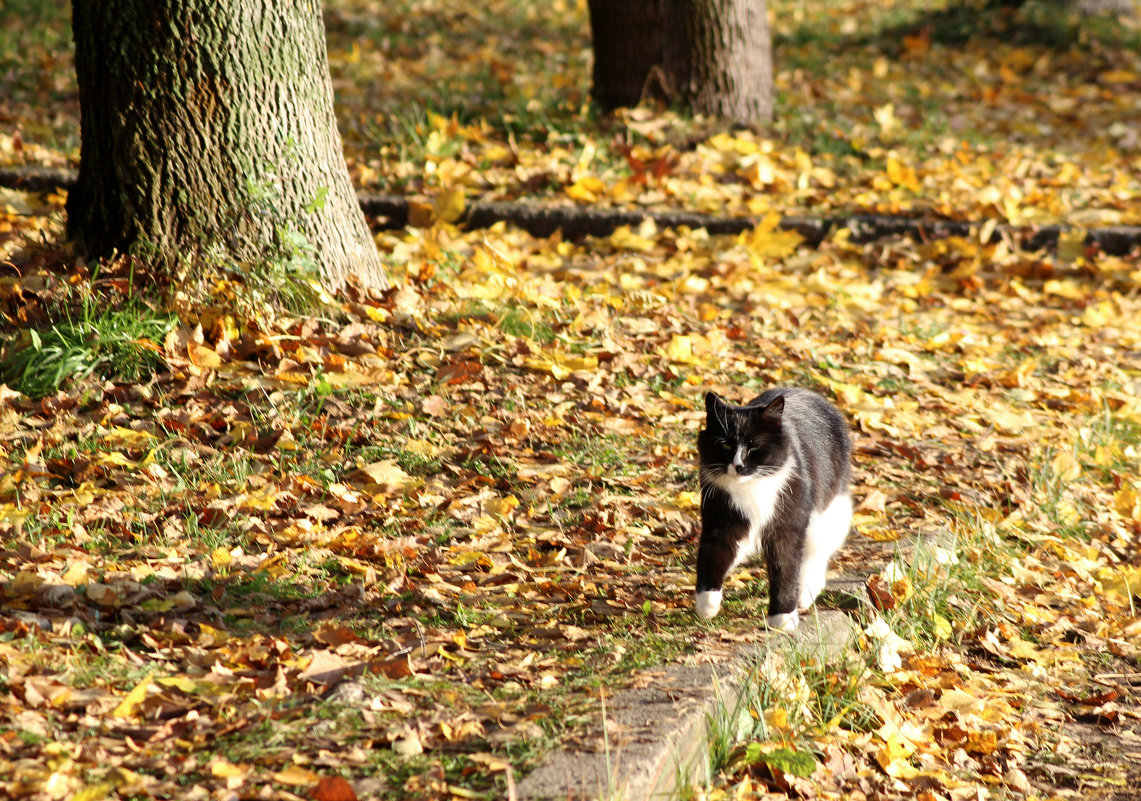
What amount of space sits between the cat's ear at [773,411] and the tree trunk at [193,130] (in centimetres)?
220

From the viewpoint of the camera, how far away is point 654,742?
7.89 ft

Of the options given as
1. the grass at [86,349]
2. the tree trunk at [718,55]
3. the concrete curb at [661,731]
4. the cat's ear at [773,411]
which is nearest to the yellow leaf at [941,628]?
the concrete curb at [661,731]

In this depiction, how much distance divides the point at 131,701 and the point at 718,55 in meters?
6.20

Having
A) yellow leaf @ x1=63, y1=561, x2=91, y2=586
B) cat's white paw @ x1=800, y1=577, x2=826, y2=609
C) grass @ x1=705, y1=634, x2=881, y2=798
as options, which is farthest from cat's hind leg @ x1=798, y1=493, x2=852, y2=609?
yellow leaf @ x1=63, y1=561, x2=91, y2=586

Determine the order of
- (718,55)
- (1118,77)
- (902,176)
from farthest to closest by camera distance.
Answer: (1118,77) → (718,55) → (902,176)

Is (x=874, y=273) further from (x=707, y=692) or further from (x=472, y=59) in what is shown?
(x=472, y=59)

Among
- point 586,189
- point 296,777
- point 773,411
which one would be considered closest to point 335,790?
point 296,777

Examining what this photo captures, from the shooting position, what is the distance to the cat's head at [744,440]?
2.91m

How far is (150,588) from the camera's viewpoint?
9.74 ft

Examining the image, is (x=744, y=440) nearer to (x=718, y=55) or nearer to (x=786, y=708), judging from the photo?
(x=786, y=708)

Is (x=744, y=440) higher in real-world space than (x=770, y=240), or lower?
lower

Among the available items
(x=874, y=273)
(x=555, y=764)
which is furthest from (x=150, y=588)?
(x=874, y=273)

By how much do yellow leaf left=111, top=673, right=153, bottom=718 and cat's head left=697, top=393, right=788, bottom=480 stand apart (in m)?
1.51

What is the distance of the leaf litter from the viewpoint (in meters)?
2.52
